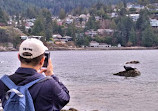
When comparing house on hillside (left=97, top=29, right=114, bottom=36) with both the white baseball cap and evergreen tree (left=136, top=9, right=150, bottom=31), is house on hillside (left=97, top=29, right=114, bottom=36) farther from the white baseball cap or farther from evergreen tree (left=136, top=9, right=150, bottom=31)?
the white baseball cap

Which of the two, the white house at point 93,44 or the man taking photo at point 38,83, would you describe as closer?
the man taking photo at point 38,83

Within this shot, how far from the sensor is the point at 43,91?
368 centimetres

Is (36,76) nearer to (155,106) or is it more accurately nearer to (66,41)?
(155,106)

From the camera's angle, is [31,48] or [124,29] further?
[124,29]

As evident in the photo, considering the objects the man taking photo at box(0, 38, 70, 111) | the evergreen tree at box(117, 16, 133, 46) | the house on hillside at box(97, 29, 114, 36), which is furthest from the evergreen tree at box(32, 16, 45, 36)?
the man taking photo at box(0, 38, 70, 111)

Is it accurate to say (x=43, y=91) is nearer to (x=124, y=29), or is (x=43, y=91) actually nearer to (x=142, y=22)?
(x=124, y=29)

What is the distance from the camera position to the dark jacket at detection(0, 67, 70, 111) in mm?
3688

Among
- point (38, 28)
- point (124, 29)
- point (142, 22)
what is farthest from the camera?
point (142, 22)

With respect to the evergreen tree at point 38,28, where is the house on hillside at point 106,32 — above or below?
below

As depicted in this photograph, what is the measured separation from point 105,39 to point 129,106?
140 meters

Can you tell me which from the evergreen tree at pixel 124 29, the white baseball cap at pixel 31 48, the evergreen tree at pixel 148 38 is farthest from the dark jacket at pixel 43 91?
the evergreen tree at pixel 124 29

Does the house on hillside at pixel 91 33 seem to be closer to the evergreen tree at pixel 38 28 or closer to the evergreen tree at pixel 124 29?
the evergreen tree at pixel 124 29

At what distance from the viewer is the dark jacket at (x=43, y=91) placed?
12.1 feet

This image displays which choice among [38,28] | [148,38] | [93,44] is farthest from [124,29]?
[38,28]
